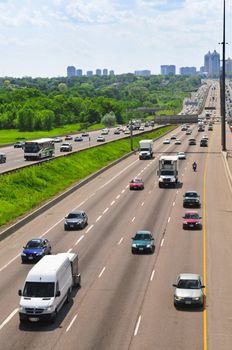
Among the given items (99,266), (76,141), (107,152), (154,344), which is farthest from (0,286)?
(76,141)

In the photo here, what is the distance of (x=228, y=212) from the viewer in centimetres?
6156

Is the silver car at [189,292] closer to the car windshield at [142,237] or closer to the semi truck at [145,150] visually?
the car windshield at [142,237]

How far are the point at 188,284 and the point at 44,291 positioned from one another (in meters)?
8.09

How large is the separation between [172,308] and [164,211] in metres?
29.9

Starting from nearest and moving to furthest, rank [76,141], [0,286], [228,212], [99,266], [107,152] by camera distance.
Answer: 1. [0,286]
2. [99,266]
3. [228,212]
4. [107,152]
5. [76,141]

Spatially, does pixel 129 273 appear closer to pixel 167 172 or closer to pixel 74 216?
pixel 74 216

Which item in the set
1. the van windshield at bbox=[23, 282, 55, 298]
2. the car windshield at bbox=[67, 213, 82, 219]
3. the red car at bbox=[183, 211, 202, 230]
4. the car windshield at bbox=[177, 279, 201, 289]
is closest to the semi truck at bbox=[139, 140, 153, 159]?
the car windshield at bbox=[67, 213, 82, 219]

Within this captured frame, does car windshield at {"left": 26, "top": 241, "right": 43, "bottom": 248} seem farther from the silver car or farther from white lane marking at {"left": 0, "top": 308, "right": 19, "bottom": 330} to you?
the silver car

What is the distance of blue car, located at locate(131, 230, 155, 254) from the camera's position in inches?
1770

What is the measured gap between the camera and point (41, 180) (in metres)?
82.5

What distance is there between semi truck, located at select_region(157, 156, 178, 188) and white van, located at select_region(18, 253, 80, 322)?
1854 inches

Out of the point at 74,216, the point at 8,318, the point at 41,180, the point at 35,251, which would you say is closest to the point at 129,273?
the point at 35,251

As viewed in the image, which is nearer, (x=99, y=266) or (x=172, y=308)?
(x=172, y=308)

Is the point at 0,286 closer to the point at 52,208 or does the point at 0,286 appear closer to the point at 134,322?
the point at 134,322
